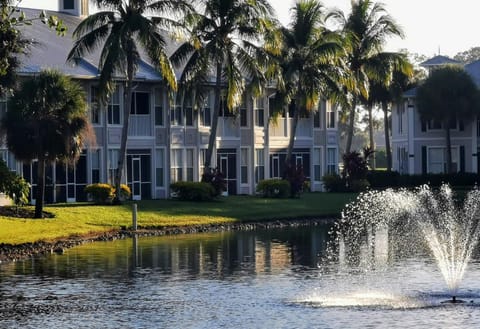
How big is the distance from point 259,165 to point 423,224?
2281cm

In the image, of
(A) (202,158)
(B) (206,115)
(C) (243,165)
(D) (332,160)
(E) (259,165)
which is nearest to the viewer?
(A) (202,158)

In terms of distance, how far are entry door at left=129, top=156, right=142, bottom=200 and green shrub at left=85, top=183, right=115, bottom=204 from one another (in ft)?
26.2

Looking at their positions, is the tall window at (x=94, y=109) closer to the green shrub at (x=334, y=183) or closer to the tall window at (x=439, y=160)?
the green shrub at (x=334, y=183)

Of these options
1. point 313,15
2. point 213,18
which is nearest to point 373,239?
point 213,18

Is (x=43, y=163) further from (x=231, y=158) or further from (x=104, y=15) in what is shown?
(x=231, y=158)

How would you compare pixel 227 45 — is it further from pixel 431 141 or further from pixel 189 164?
pixel 431 141

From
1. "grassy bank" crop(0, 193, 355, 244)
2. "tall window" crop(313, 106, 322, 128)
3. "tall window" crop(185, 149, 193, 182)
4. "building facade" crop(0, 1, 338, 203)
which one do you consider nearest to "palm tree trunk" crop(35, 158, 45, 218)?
"grassy bank" crop(0, 193, 355, 244)

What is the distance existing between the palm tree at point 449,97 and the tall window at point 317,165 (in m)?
9.78

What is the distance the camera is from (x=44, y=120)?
51.1 meters

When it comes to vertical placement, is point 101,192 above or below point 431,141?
below

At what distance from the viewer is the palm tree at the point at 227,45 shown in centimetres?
6281

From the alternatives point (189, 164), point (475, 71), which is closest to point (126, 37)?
point (189, 164)

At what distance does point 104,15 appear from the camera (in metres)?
57.6

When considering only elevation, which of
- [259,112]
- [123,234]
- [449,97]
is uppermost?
[449,97]
